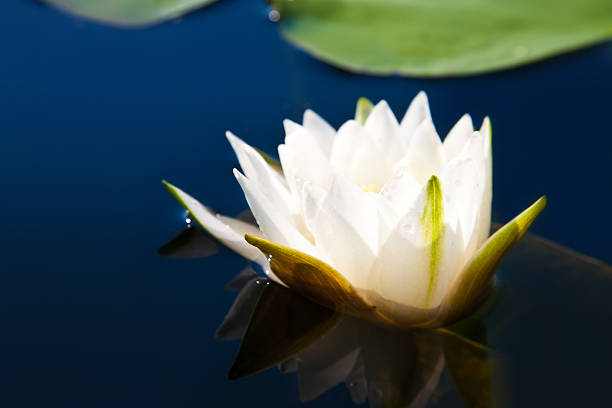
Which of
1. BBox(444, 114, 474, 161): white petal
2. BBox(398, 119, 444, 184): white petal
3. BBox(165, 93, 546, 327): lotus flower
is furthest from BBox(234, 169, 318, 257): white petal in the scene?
BBox(444, 114, 474, 161): white petal

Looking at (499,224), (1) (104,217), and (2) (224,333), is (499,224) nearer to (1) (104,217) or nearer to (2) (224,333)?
(2) (224,333)

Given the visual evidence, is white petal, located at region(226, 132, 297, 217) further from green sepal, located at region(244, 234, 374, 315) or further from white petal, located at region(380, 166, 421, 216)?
white petal, located at region(380, 166, 421, 216)

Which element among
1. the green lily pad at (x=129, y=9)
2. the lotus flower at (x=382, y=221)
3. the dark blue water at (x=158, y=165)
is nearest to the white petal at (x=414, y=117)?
the lotus flower at (x=382, y=221)

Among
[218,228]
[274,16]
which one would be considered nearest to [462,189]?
[218,228]

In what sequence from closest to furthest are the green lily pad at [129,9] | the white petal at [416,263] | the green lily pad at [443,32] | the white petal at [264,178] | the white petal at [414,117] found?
the white petal at [416,263] < the white petal at [264,178] < the white petal at [414,117] < the green lily pad at [443,32] < the green lily pad at [129,9]

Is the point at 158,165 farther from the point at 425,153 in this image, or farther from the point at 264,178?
the point at 425,153

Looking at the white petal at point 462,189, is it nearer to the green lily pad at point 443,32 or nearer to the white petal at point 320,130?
the white petal at point 320,130

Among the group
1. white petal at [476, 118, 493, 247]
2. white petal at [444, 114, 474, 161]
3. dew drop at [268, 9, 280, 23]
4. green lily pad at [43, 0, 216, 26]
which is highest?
green lily pad at [43, 0, 216, 26]
